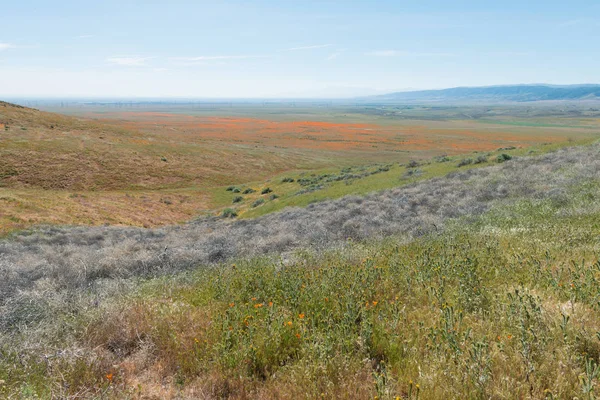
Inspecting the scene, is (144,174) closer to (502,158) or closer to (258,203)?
(258,203)

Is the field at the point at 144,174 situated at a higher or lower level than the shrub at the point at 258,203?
higher

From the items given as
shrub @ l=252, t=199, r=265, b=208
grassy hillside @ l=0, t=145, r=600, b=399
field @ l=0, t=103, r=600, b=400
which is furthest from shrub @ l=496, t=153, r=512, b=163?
shrub @ l=252, t=199, r=265, b=208

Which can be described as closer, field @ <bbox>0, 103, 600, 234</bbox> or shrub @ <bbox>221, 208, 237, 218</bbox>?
field @ <bbox>0, 103, 600, 234</bbox>

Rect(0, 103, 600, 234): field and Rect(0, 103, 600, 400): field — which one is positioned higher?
Rect(0, 103, 600, 400): field

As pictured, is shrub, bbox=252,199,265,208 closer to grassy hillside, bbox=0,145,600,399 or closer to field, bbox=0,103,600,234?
field, bbox=0,103,600,234

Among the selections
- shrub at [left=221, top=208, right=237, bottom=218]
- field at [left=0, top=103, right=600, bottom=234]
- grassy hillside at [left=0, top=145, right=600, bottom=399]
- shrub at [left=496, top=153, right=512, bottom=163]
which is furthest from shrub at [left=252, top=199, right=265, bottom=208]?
grassy hillside at [left=0, top=145, right=600, bottom=399]

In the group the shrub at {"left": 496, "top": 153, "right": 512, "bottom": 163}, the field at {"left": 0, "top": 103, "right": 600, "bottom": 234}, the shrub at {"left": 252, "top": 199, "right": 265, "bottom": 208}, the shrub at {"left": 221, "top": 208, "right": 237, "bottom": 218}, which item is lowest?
the shrub at {"left": 221, "top": 208, "right": 237, "bottom": 218}

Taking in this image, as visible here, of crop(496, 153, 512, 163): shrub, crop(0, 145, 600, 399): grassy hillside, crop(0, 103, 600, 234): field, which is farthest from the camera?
crop(0, 103, 600, 234): field

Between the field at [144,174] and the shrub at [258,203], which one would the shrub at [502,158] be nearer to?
the field at [144,174]

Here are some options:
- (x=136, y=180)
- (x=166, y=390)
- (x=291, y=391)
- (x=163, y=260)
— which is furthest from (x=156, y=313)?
(x=136, y=180)

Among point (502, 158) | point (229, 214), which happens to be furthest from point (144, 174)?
point (502, 158)

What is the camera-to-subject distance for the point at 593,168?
18469mm

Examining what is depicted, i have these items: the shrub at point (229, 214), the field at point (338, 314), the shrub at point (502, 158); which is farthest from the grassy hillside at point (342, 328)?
the shrub at point (229, 214)

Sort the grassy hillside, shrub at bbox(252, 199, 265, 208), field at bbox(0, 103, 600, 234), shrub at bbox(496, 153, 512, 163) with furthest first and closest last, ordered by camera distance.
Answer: shrub at bbox(252, 199, 265, 208), field at bbox(0, 103, 600, 234), shrub at bbox(496, 153, 512, 163), the grassy hillside
